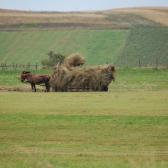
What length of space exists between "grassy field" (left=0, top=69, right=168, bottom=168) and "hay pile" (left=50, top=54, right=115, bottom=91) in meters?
3.65

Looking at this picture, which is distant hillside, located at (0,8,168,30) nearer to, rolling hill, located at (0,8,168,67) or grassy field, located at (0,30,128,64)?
rolling hill, located at (0,8,168,67)

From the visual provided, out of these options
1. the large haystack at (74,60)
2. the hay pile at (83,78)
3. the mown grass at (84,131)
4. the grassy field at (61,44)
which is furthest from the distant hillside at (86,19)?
the mown grass at (84,131)

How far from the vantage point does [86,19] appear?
370 ft

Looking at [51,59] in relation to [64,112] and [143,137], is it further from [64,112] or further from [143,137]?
[143,137]

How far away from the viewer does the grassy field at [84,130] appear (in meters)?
17.8

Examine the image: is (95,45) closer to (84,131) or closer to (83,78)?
(83,78)

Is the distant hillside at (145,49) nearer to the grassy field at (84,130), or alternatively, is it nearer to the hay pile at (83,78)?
the hay pile at (83,78)

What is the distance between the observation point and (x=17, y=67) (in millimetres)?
74562

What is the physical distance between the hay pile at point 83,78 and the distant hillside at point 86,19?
6248cm

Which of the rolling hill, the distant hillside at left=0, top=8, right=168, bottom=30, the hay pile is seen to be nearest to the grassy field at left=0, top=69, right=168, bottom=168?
the hay pile

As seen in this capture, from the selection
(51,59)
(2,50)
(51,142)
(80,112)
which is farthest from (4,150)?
(2,50)

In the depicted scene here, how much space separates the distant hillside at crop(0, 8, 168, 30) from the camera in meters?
105

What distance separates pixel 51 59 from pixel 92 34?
62.6ft

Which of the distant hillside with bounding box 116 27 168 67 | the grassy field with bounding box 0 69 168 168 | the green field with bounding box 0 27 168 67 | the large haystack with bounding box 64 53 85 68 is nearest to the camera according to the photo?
the grassy field with bounding box 0 69 168 168
